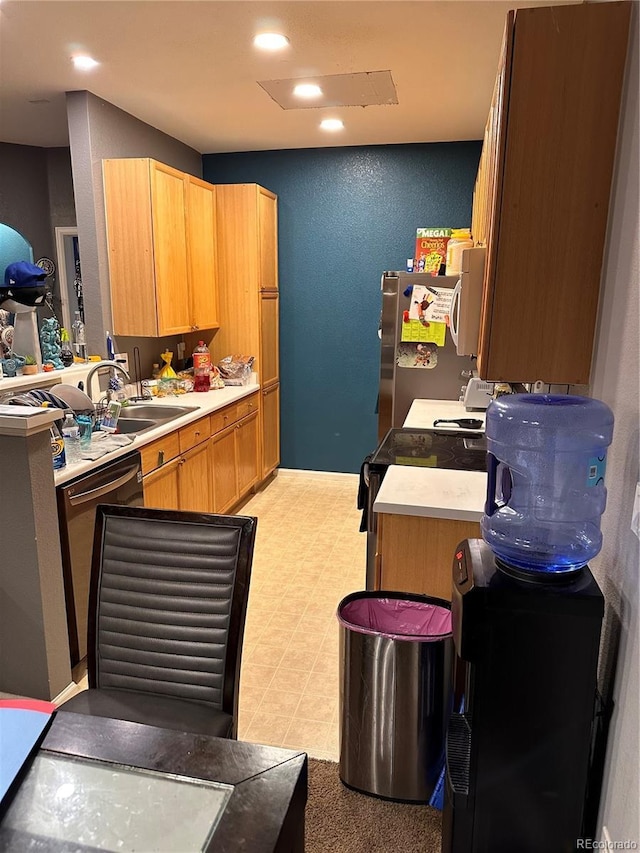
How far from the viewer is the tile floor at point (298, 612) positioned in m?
2.30

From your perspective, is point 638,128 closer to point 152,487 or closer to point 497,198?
point 497,198

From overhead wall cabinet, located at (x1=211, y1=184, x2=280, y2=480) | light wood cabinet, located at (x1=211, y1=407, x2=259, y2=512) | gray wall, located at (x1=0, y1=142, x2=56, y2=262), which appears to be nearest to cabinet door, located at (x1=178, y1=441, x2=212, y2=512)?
light wood cabinet, located at (x1=211, y1=407, x2=259, y2=512)

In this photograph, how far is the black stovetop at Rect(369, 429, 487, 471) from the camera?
2.58m

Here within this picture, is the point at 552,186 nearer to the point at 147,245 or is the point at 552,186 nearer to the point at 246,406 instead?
the point at 147,245

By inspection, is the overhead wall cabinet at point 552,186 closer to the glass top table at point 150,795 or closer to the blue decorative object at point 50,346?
the glass top table at point 150,795

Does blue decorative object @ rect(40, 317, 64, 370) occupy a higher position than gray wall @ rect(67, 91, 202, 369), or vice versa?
gray wall @ rect(67, 91, 202, 369)

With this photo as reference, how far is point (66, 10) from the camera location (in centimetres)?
235

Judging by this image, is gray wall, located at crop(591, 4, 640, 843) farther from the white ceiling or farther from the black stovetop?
the white ceiling

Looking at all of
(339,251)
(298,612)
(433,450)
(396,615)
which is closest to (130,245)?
(339,251)

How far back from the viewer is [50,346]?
3.33m

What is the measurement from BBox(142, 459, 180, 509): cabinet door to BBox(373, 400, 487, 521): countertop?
131 centimetres

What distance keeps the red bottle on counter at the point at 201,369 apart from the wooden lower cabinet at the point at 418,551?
257 cm

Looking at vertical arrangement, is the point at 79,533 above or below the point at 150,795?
below

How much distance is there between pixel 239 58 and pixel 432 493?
223cm
